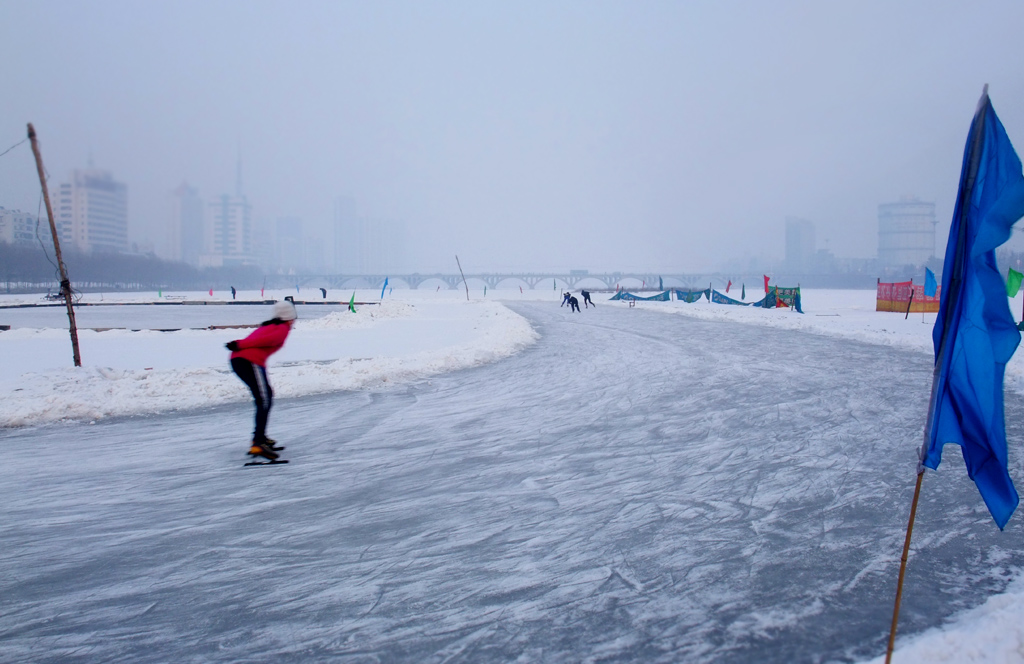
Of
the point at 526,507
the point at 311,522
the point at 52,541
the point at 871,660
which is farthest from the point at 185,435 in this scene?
the point at 871,660

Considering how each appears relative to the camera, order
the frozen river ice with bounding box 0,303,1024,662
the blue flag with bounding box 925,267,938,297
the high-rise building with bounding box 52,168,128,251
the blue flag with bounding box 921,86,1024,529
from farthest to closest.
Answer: the high-rise building with bounding box 52,168,128,251
the blue flag with bounding box 925,267,938,297
the frozen river ice with bounding box 0,303,1024,662
the blue flag with bounding box 921,86,1024,529

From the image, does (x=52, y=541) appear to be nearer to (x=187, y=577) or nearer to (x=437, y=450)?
(x=187, y=577)

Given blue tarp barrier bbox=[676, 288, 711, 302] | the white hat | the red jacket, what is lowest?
blue tarp barrier bbox=[676, 288, 711, 302]

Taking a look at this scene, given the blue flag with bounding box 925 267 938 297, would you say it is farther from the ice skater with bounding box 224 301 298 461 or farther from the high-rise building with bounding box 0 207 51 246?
the high-rise building with bounding box 0 207 51 246

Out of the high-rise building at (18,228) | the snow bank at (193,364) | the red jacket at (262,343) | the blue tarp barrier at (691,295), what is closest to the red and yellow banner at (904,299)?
the blue tarp barrier at (691,295)

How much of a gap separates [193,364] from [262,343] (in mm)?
7189

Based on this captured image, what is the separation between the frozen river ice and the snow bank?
107 cm

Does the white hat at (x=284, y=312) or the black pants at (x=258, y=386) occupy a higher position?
the white hat at (x=284, y=312)

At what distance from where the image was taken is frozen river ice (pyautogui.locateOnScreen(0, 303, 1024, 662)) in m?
2.97

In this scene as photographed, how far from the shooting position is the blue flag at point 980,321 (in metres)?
2.54

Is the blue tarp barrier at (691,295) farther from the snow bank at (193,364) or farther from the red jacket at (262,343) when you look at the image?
the red jacket at (262,343)

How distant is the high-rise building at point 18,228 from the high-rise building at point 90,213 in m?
37.2

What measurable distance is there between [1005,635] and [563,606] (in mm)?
2039

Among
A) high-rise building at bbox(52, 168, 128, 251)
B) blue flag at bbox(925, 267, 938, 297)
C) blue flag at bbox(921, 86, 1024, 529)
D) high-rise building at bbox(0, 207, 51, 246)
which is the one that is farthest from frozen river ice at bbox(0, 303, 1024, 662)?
high-rise building at bbox(52, 168, 128, 251)
